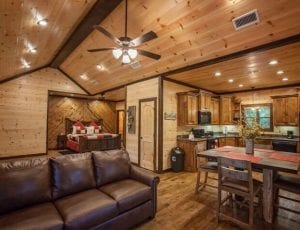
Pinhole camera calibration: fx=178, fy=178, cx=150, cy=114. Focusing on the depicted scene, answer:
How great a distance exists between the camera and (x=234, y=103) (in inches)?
295

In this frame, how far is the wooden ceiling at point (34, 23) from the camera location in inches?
113

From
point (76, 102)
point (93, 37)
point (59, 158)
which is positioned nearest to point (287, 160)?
point (59, 158)

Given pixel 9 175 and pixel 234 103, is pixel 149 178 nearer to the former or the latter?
pixel 9 175

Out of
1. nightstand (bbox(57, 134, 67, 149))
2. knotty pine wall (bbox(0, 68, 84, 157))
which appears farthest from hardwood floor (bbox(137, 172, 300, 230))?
nightstand (bbox(57, 134, 67, 149))

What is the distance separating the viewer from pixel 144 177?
9.34 ft

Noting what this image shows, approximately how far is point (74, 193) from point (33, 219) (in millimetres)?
670

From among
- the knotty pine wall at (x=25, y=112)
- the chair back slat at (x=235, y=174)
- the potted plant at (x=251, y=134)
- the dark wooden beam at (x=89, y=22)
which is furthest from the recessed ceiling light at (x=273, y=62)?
the knotty pine wall at (x=25, y=112)

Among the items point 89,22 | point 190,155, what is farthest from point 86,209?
point 190,155

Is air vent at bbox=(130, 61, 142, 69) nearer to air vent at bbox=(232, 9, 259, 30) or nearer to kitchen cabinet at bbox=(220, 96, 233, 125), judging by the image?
air vent at bbox=(232, 9, 259, 30)

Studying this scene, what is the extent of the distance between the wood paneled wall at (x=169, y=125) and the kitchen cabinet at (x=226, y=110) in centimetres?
252

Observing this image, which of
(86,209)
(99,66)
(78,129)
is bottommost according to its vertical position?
(86,209)

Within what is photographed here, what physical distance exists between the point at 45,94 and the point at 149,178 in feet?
22.7

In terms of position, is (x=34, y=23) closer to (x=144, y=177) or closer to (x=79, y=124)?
(x=144, y=177)

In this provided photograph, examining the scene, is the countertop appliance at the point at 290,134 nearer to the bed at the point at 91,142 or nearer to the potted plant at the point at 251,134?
the potted plant at the point at 251,134
